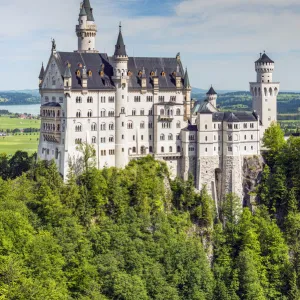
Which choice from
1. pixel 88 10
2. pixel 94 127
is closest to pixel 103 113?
pixel 94 127

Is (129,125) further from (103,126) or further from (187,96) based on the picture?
(187,96)

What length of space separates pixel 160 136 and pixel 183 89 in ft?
29.8

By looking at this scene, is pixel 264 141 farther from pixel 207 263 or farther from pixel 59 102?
pixel 59 102

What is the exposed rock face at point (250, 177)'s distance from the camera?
113062 millimetres

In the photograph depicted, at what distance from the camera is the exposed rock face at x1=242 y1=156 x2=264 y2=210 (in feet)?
371

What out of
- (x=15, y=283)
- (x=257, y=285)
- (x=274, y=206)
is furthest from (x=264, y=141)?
(x=15, y=283)

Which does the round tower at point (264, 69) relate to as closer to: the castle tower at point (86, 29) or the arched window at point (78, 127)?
the castle tower at point (86, 29)

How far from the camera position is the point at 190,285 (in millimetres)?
95938

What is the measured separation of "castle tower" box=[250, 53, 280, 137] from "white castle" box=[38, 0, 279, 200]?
0.17 meters

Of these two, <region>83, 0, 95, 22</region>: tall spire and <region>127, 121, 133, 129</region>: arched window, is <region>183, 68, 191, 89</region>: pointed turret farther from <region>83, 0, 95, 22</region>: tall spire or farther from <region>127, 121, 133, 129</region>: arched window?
<region>83, 0, 95, 22</region>: tall spire

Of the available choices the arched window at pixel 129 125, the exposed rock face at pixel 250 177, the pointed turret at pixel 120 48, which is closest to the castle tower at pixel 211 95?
the exposed rock face at pixel 250 177

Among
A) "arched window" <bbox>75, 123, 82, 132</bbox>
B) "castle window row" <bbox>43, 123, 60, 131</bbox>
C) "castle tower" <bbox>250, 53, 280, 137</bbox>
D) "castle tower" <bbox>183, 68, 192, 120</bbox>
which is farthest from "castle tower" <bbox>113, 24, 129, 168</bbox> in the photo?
"castle tower" <bbox>250, 53, 280, 137</bbox>

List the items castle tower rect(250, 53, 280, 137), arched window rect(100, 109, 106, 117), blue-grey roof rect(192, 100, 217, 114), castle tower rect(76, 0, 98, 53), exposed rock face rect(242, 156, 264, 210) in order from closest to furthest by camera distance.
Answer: arched window rect(100, 109, 106, 117), castle tower rect(76, 0, 98, 53), blue-grey roof rect(192, 100, 217, 114), exposed rock face rect(242, 156, 264, 210), castle tower rect(250, 53, 280, 137)

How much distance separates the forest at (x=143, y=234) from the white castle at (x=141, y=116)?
2748 millimetres
